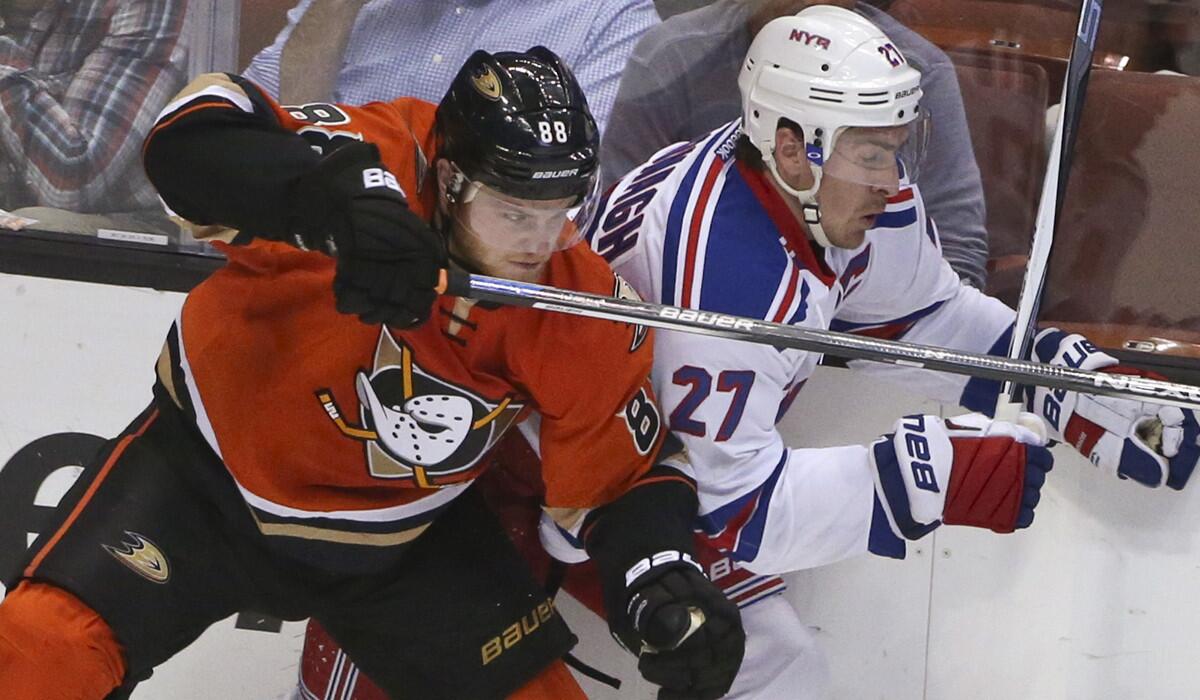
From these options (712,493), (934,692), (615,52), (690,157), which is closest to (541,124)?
(690,157)

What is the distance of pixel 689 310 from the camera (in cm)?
186

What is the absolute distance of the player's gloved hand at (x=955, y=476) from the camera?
2082 mm

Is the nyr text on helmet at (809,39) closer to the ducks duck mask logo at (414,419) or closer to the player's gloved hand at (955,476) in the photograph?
the player's gloved hand at (955,476)

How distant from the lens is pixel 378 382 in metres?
1.90

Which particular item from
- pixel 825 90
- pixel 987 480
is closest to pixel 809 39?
pixel 825 90

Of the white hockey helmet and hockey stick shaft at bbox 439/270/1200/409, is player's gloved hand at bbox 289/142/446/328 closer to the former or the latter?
hockey stick shaft at bbox 439/270/1200/409

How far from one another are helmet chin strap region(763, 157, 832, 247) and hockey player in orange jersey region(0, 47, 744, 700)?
304 millimetres

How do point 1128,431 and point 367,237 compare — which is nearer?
point 367,237

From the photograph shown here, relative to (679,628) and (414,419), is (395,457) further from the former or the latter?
(679,628)

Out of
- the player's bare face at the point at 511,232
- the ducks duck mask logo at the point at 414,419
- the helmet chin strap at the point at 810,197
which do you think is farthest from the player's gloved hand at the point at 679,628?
the helmet chin strap at the point at 810,197

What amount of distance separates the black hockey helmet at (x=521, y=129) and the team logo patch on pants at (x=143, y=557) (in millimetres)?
614

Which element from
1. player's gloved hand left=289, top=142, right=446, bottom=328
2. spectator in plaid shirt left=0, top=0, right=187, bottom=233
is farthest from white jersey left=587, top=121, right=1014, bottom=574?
spectator in plaid shirt left=0, top=0, right=187, bottom=233

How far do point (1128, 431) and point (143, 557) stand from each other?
1392mm

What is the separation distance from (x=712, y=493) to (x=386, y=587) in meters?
0.45
